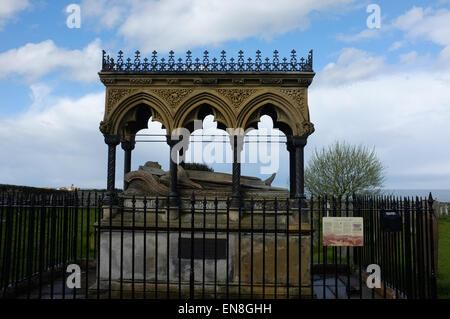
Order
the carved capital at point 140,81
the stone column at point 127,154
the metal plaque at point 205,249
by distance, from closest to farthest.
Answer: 1. the metal plaque at point 205,249
2. the carved capital at point 140,81
3. the stone column at point 127,154

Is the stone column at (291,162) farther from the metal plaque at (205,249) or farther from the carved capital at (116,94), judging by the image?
the carved capital at (116,94)

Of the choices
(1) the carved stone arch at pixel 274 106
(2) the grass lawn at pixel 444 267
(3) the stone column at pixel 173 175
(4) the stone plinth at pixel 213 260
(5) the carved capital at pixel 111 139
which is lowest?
(2) the grass lawn at pixel 444 267

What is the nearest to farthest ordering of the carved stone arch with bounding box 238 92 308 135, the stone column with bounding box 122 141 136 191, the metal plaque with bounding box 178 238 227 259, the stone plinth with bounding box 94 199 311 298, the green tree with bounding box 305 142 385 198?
A: the stone plinth with bounding box 94 199 311 298 < the metal plaque with bounding box 178 238 227 259 < the carved stone arch with bounding box 238 92 308 135 < the stone column with bounding box 122 141 136 191 < the green tree with bounding box 305 142 385 198

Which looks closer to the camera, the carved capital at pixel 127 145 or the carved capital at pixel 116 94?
the carved capital at pixel 116 94

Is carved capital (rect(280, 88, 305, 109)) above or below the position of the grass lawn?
above

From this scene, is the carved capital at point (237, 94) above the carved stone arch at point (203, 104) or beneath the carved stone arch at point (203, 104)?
above

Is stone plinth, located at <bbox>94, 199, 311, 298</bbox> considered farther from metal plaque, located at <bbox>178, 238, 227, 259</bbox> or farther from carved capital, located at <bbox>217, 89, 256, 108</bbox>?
carved capital, located at <bbox>217, 89, 256, 108</bbox>

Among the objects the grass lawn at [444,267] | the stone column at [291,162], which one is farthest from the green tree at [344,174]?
the stone column at [291,162]

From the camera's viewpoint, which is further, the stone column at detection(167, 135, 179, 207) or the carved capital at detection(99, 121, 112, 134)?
the carved capital at detection(99, 121, 112, 134)

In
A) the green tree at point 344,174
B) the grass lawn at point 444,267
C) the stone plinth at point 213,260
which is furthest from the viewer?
the green tree at point 344,174

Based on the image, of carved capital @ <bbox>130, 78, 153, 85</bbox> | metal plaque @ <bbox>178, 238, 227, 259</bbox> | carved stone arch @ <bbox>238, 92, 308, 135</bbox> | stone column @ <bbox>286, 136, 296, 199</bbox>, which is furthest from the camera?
stone column @ <bbox>286, 136, 296, 199</bbox>

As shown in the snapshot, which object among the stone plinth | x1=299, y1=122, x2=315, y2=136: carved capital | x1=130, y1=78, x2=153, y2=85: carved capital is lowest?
the stone plinth

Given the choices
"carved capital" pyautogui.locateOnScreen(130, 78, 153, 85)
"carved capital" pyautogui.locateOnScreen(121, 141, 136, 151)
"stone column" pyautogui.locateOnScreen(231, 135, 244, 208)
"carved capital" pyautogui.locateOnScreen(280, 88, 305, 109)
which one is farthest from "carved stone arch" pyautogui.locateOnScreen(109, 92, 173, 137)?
"carved capital" pyautogui.locateOnScreen(280, 88, 305, 109)
